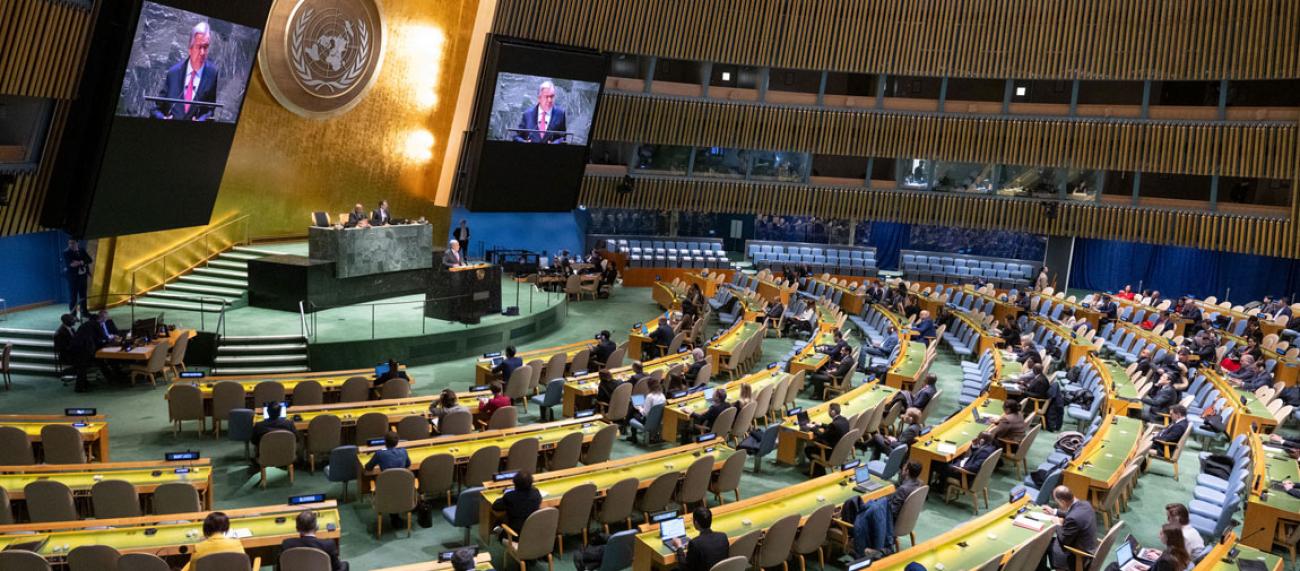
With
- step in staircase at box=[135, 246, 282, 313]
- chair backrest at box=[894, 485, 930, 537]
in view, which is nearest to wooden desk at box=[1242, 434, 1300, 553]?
chair backrest at box=[894, 485, 930, 537]

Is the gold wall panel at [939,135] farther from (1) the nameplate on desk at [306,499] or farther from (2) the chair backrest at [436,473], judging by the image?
(1) the nameplate on desk at [306,499]

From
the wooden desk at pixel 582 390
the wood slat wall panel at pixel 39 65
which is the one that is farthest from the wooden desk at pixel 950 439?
the wood slat wall panel at pixel 39 65

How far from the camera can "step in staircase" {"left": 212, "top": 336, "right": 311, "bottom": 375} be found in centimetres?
1507

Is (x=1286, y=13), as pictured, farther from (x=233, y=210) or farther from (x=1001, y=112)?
(x=233, y=210)

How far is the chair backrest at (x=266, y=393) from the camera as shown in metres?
11.9

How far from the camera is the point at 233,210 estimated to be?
2036 centimetres

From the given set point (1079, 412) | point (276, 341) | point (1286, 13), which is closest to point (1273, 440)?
Answer: point (1079, 412)

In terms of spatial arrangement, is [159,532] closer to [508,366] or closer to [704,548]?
[704,548]

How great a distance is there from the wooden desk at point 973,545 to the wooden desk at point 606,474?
265 centimetres

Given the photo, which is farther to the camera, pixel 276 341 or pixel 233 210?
pixel 233 210

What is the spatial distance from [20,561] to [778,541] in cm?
571

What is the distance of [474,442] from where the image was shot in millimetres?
10195

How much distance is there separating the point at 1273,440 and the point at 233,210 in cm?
1935

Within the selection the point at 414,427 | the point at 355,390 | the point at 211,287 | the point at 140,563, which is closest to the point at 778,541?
the point at 414,427
